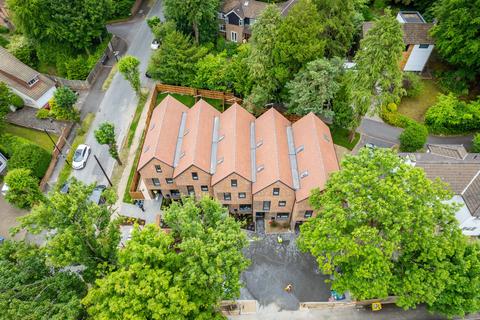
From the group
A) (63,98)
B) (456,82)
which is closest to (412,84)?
(456,82)

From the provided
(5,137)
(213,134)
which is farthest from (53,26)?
(213,134)

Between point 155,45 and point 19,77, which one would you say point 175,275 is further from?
point 155,45

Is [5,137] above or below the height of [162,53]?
below

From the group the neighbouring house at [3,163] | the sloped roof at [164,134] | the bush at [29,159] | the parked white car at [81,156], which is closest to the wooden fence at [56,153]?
the bush at [29,159]

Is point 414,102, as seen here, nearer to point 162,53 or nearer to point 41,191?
point 162,53

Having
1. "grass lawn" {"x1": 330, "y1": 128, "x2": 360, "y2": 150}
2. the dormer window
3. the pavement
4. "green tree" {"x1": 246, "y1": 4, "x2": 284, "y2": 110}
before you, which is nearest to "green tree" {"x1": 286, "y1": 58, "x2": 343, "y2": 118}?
"green tree" {"x1": 246, "y1": 4, "x2": 284, "y2": 110}

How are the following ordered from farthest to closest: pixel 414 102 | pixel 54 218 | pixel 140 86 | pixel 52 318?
pixel 140 86
pixel 414 102
pixel 54 218
pixel 52 318

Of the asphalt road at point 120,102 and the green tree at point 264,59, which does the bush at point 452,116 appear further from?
the asphalt road at point 120,102
